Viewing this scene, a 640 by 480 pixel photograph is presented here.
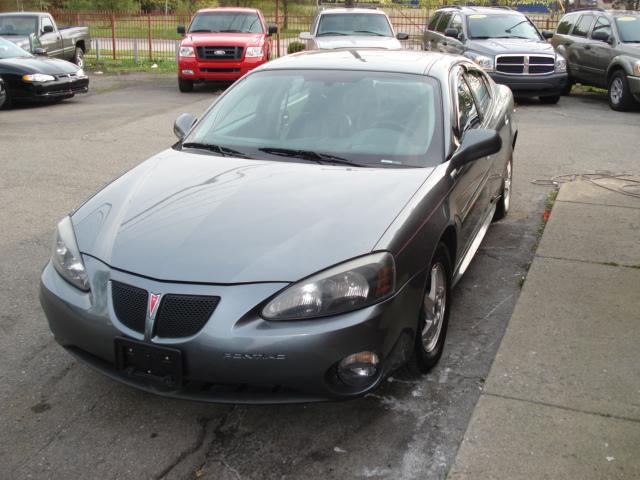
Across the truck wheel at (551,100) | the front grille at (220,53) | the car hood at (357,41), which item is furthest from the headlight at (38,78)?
the truck wheel at (551,100)

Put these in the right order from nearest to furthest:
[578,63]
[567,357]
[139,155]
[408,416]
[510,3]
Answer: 1. [408,416]
2. [567,357]
3. [139,155]
4. [578,63]
5. [510,3]

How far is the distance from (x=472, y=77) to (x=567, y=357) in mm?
2622

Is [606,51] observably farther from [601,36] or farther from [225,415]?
[225,415]

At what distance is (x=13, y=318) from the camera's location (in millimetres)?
4785

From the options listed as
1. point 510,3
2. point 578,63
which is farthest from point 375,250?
point 510,3

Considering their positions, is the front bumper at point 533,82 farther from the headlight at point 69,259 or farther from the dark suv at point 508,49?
the headlight at point 69,259

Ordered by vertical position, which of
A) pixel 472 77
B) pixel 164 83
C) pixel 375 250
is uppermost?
pixel 472 77

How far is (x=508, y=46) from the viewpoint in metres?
15.0

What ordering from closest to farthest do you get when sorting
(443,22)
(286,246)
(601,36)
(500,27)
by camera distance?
(286,246), (601,36), (500,27), (443,22)

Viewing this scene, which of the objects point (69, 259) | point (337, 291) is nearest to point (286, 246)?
point (337, 291)

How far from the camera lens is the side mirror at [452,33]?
1619 cm

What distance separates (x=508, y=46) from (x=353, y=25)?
336 centimetres

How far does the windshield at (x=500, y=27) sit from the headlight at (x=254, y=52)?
14.7 ft

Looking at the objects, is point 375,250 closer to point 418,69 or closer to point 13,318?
point 418,69
